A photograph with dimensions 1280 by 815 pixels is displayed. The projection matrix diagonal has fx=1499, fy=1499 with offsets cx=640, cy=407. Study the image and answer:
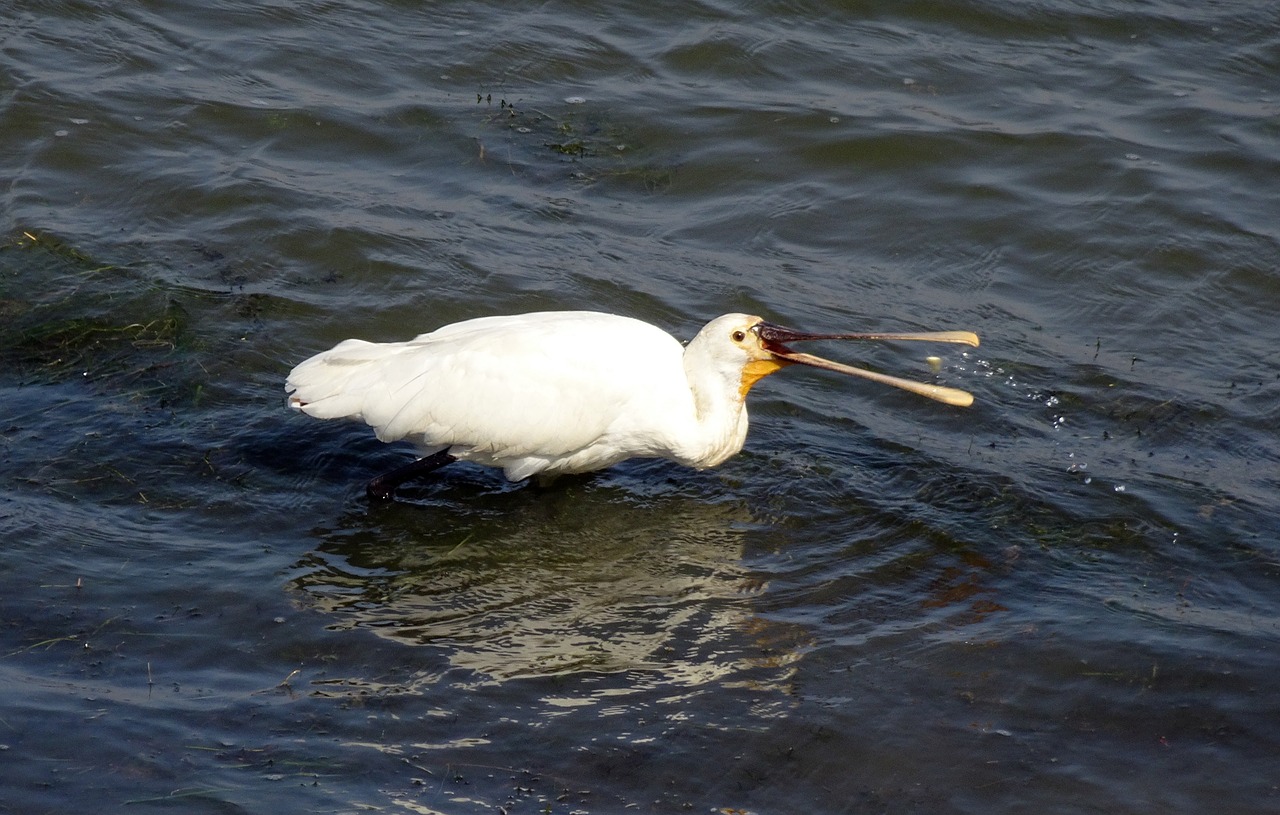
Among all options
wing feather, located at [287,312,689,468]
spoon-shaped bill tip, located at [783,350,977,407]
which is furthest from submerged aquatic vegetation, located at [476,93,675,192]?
spoon-shaped bill tip, located at [783,350,977,407]

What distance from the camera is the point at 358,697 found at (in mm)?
5902

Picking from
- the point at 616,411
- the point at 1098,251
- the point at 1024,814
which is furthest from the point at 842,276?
the point at 1024,814

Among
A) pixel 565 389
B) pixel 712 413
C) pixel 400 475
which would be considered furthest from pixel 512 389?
pixel 712 413

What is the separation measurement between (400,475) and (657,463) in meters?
1.49

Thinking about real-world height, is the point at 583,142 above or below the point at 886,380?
above

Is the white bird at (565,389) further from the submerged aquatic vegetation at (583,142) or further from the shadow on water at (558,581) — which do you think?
the submerged aquatic vegetation at (583,142)

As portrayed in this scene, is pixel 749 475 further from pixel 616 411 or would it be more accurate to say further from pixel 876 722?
pixel 876 722

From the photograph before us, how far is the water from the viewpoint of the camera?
575cm

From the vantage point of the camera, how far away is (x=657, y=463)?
8438mm

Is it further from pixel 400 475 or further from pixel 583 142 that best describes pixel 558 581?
pixel 583 142

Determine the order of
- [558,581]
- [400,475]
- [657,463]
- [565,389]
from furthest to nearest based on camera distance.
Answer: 1. [657,463]
2. [400,475]
3. [565,389]
4. [558,581]

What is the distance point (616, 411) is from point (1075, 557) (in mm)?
2356

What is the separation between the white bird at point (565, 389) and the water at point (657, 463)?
0.43 m

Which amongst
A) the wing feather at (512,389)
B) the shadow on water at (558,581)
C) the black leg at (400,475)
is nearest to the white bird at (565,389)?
the wing feather at (512,389)
